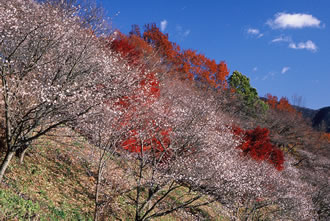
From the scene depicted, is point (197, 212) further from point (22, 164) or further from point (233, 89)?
point (233, 89)

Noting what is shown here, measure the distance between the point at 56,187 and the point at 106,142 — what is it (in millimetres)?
2890

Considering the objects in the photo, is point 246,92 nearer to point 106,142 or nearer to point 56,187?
point 106,142

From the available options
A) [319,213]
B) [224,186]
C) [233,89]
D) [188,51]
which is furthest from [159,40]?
[224,186]

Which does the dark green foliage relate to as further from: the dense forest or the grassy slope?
the grassy slope

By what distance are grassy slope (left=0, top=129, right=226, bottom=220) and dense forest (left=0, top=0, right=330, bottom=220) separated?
6 centimetres

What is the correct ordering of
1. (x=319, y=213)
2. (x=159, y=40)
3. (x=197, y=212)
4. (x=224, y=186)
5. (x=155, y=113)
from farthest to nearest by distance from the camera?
1. (x=159, y=40)
2. (x=319, y=213)
3. (x=197, y=212)
4. (x=155, y=113)
5. (x=224, y=186)

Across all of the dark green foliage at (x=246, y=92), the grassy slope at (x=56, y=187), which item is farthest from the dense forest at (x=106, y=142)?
the dark green foliage at (x=246, y=92)

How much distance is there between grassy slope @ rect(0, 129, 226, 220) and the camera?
7055mm

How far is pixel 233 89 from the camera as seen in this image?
37.3m

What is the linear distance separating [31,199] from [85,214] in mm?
2292

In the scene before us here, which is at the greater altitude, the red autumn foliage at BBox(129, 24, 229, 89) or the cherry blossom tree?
the red autumn foliage at BBox(129, 24, 229, 89)

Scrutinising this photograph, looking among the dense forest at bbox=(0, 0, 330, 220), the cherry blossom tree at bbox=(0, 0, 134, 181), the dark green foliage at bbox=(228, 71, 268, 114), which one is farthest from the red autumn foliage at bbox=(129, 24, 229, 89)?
the cherry blossom tree at bbox=(0, 0, 134, 181)

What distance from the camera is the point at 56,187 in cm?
979

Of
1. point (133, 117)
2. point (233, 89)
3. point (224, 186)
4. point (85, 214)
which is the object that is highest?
point (233, 89)
